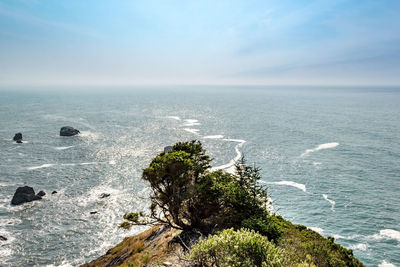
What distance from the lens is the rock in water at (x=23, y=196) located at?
194 ft

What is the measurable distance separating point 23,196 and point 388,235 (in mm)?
86531

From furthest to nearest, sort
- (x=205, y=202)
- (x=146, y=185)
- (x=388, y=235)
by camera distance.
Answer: (x=146, y=185)
(x=388, y=235)
(x=205, y=202)

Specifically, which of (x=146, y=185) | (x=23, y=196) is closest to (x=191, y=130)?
(x=146, y=185)

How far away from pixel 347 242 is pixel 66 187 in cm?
7420

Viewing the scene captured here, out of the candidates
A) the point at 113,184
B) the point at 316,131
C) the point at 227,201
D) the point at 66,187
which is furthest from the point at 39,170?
the point at 316,131

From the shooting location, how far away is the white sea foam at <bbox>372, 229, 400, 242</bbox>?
147 ft

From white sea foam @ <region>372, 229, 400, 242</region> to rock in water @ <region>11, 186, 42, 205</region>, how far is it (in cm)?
8233

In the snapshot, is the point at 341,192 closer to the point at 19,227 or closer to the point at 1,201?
the point at 19,227

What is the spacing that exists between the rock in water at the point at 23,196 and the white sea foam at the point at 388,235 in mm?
82334

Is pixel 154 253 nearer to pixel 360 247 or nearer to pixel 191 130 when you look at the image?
pixel 360 247

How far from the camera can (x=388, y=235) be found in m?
45.3

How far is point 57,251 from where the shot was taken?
150ft

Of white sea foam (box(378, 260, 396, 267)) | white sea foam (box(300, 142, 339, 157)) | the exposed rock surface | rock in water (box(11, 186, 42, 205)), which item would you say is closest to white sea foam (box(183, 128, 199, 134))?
white sea foam (box(300, 142, 339, 157))

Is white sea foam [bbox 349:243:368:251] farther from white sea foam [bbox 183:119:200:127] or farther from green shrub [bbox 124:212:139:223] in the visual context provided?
white sea foam [bbox 183:119:200:127]
